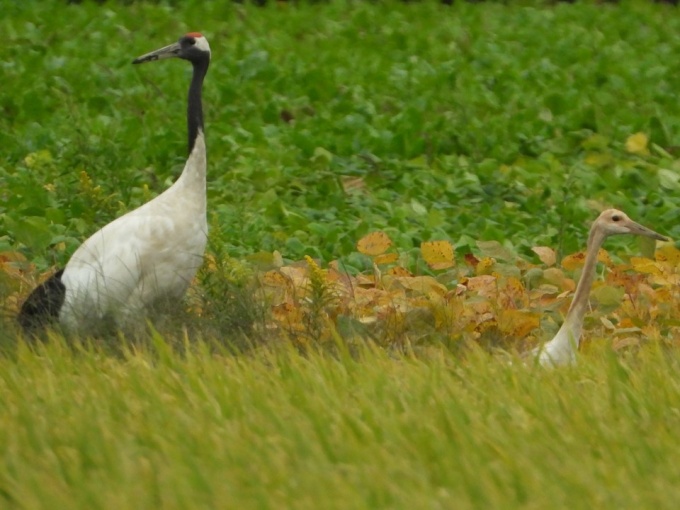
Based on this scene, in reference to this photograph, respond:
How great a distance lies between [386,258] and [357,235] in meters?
0.79

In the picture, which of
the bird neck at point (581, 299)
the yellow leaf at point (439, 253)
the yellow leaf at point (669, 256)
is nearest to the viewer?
the bird neck at point (581, 299)

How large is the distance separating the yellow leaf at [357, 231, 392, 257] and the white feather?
47.7 inches

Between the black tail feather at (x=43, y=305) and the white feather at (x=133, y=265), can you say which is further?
the white feather at (x=133, y=265)

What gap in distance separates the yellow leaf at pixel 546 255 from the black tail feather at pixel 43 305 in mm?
2483

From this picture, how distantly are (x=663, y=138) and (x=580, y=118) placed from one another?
606mm

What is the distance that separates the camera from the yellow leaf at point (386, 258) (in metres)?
8.27

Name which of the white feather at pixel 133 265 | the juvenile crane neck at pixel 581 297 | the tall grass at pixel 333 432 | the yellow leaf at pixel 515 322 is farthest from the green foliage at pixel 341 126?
the tall grass at pixel 333 432

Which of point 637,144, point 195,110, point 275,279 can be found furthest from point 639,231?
point 637,144

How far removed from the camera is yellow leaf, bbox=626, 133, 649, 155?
11.2 metres

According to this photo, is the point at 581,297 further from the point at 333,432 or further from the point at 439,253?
the point at 333,432

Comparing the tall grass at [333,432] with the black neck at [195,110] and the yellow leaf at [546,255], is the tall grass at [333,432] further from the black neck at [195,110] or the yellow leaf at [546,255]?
the yellow leaf at [546,255]

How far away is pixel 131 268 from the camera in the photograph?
7059 mm

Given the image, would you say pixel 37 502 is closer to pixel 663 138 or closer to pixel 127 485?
pixel 127 485

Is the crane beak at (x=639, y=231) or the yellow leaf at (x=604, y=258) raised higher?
the crane beak at (x=639, y=231)
